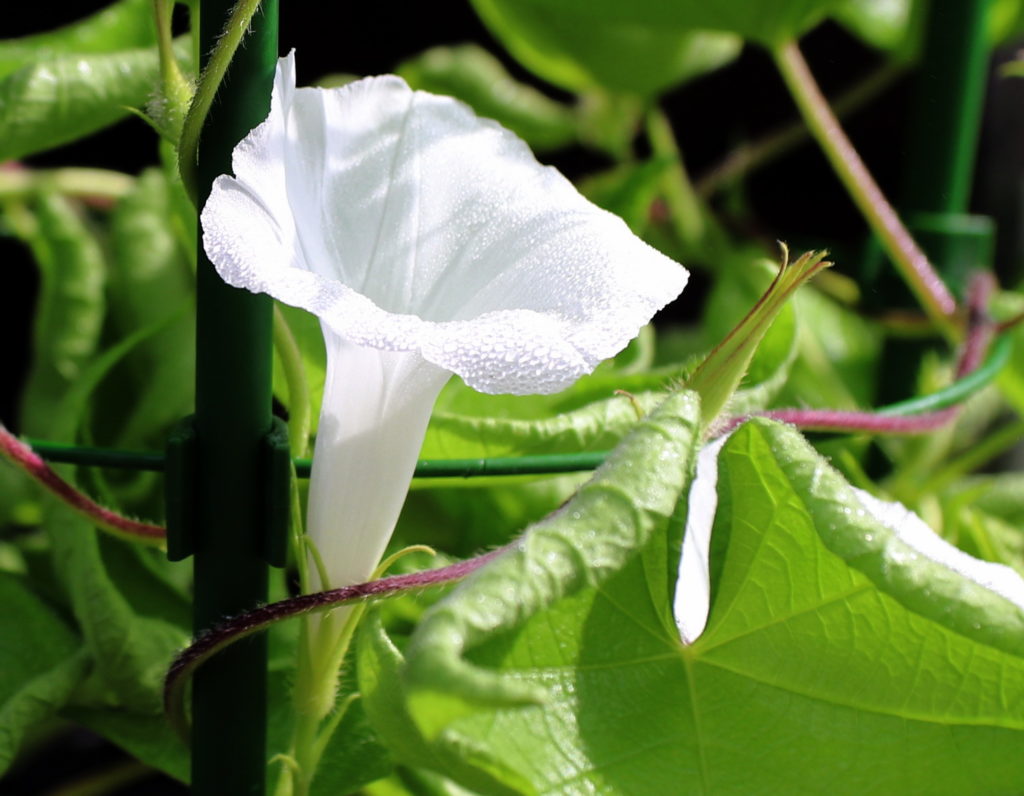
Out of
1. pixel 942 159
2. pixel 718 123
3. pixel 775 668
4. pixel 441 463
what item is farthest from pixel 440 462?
pixel 718 123

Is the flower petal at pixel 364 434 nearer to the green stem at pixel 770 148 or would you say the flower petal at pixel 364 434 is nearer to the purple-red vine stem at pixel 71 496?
the purple-red vine stem at pixel 71 496

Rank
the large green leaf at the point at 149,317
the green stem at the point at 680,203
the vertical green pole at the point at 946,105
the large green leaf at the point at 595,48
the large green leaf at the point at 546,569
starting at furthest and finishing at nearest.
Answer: the green stem at the point at 680,203, the large green leaf at the point at 595,48, the vertical green pole at the point at 946,105, the large green leaf at the point at 149,317, the large green leaf at the point at 546,569

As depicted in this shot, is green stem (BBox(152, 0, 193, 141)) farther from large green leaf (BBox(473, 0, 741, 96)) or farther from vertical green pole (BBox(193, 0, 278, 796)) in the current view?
large green leaf (BBox(473, 0, 741, 96))

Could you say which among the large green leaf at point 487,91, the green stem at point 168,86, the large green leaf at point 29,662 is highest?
the green stem at point 168,86

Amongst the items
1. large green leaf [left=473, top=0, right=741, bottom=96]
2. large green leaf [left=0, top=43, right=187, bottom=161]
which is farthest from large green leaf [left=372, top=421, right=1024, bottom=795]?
large green leaf [left=473, top=0, right=741, bottom=96]

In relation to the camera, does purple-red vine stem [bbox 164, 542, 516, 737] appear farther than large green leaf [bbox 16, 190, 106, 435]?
No

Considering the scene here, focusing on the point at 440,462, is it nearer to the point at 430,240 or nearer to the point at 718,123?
the point at 430,240

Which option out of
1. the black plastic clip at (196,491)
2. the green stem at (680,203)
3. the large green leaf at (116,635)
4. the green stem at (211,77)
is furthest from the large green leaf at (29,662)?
the green stem at (680,203)
